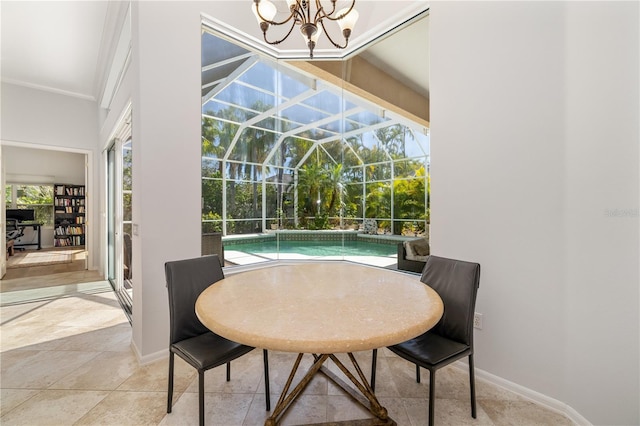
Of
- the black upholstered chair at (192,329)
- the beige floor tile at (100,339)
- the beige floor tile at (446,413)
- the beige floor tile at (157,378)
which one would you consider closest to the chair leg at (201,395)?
the black upholstered chair at (192,329)

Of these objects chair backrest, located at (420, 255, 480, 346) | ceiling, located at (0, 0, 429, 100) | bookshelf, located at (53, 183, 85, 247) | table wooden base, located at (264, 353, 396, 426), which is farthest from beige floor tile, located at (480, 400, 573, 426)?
bookshelf, located at (53, 183, 85, 247)

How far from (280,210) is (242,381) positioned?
83.9 inches

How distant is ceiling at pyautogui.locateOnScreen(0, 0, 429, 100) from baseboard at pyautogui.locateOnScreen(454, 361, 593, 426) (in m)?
2.42

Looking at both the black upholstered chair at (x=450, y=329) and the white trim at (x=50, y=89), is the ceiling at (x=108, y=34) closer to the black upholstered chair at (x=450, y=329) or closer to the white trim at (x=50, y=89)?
the white trim at (x=50, y=89)

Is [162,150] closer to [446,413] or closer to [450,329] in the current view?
[450,329]

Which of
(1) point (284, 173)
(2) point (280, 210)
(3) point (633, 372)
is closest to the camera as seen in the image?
(3) point (633, 372)

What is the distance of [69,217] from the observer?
8.62 m

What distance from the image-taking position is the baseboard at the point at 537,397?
1574 millimetres

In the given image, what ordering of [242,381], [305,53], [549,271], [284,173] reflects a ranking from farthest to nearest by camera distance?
[284,173] → [305,53] → [242,381] → [549,271]

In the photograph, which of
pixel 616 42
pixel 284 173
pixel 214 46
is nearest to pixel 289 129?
pixel 284 173

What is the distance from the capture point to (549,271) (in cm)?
170

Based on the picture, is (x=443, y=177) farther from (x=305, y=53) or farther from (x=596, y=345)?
(x=305, y=53)

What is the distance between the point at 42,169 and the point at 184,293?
932 centimetres

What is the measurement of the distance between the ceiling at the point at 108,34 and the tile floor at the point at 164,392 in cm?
250
